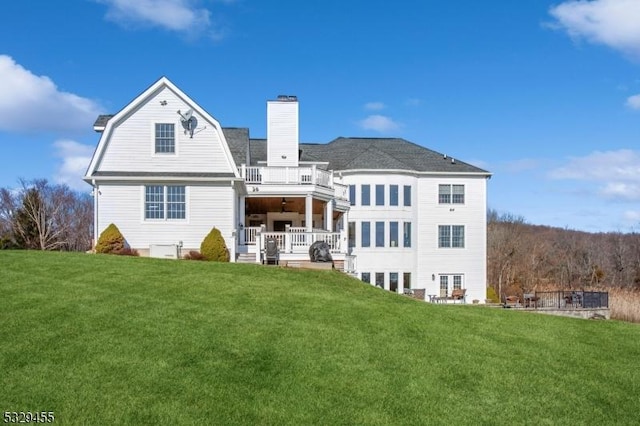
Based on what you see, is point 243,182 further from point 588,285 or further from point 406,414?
point 588,285

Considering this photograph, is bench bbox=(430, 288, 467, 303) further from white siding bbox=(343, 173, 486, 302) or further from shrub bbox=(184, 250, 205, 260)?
shrub bbox=(184, 250, 205, 260)

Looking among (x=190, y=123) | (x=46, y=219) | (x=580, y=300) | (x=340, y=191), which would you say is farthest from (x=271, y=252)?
(x=46, y=219)

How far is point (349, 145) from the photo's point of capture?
121 feet

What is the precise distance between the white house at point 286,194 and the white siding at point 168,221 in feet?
0.14

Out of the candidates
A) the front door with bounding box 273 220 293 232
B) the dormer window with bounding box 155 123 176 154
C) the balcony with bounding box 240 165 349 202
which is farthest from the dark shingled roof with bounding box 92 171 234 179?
the front door with bounding box 273 220 293 232

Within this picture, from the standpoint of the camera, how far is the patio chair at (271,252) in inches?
861

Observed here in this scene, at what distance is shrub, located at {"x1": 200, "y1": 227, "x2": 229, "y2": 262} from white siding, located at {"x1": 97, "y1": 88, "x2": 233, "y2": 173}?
112 inches

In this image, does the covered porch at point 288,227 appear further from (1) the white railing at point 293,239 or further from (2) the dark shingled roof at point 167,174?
(2) the dark shingled roof at point 167,174

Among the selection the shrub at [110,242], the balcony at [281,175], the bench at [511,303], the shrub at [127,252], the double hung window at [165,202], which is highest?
the balcony at [281,175]

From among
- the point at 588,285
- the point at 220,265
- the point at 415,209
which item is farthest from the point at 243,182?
the point at 588,285

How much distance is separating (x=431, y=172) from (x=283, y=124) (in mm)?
10056

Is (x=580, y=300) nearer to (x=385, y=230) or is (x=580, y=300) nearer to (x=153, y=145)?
(x=385, y=230)

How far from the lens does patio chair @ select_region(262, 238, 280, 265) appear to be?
21859mm

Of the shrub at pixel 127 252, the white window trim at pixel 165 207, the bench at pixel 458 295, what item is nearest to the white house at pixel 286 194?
the white window trim at pixel 165 207
